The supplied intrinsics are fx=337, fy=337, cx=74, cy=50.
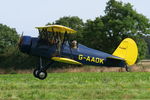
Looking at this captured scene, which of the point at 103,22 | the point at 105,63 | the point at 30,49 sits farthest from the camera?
the point at 103,22

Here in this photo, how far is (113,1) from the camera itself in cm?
5106

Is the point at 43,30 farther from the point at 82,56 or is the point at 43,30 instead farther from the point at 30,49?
the point at 82,56

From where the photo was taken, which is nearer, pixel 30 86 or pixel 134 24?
pixel 30 86

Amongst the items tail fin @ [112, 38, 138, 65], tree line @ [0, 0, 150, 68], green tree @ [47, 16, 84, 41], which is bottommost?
tail fin @ [112, 38, 138, 65]

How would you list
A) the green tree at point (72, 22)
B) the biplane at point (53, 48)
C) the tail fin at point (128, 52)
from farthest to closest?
the green tree at point (72, 22), the tail fin at point (128, 52), the biplane at point (53, 48)

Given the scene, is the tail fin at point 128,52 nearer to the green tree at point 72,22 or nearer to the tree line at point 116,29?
the tree line at point 116,29

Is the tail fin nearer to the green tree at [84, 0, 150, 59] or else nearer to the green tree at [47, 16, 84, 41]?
the green tree at [84, 0, 150, 59]

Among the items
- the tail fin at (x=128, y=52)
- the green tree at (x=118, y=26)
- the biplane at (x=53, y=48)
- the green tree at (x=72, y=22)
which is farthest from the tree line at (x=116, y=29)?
the biplane at (x=53, y=48)

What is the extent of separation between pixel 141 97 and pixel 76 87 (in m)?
3.37

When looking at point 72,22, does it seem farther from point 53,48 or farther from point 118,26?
point 53,48

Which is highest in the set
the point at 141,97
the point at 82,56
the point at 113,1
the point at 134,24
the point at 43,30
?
the point at 113,1

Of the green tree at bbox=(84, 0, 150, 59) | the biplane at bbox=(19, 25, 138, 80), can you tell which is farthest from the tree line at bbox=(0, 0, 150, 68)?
the biplane at bbox=(19, 25, 138, 80)

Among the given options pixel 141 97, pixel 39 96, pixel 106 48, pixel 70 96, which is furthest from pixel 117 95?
pixel 106 48

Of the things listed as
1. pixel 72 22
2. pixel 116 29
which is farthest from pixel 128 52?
pixel 72 22
